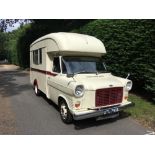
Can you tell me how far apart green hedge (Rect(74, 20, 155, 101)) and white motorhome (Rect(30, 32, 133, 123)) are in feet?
6.38

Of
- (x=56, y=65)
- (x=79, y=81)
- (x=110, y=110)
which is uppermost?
(x=56, y=65)

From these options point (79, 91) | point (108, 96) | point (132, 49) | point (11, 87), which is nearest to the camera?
point (79, 91)

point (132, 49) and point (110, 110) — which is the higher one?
point (132, 49)

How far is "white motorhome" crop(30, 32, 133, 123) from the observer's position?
5578mm

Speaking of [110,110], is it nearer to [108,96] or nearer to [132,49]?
[108,96]

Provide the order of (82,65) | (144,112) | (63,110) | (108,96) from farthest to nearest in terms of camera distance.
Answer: (144,112) < (82,65) < (63,110) < (108,96)

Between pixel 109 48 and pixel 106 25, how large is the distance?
1.20 m

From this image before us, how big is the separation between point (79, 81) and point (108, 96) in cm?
92

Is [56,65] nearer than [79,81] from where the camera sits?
No

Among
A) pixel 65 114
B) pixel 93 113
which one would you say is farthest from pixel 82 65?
pixel 93 113

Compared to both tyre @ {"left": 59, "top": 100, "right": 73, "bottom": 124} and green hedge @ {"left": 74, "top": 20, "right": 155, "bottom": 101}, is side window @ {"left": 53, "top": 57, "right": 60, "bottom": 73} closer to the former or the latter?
tyre @ {"left": 59, "top": 100, "right": 73, "bottom": 124}

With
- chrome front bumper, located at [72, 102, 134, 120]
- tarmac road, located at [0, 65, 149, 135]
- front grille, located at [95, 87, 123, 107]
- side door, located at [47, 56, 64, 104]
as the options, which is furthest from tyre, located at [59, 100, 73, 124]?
front grille, located at [95, 87, 123, 107]

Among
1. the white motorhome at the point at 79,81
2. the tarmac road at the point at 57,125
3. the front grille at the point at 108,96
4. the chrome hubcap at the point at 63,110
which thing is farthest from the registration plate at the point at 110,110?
the chrome hubcap at the point at 63,110

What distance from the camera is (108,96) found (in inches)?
229
